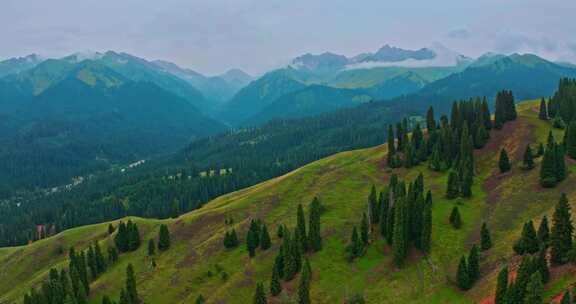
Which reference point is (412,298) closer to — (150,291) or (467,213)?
(467,213)

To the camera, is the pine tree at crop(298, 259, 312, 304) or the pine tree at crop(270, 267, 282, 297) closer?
the pine tree at crop(298, 259, 312, 304)

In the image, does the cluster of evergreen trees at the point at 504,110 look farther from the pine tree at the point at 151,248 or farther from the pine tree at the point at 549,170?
the pine tree at the point at 151,248

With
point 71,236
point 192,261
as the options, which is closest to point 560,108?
point 192,261

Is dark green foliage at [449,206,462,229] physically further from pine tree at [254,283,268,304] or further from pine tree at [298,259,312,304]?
pine tree at [254,283,268,304]

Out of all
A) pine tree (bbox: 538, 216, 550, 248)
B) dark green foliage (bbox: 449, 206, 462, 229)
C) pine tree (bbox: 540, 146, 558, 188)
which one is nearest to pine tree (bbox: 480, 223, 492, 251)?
dark green foliage (bbox: 449, 206, 462, 229)

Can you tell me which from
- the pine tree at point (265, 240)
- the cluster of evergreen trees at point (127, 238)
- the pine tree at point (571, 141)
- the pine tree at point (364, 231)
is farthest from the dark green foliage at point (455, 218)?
the cluster of evergreen trees at point (127, 238)

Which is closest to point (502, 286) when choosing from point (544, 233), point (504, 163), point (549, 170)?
point (544, 233)
